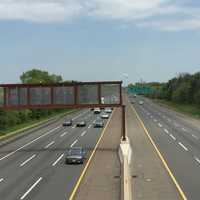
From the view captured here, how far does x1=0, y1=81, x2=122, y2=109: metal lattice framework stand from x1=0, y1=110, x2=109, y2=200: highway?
468 cm

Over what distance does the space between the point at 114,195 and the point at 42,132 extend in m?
52.6

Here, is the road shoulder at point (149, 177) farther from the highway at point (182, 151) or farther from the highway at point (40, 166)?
the highway at point (40, 166)

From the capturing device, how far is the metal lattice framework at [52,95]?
61662 millimetres

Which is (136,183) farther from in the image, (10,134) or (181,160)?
(10,134)

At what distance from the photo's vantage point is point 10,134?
78.1 meters

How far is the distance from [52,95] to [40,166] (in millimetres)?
14280

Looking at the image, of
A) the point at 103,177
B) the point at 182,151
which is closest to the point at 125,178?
the point at 103,177

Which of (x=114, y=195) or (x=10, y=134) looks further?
(x=10, y=134)

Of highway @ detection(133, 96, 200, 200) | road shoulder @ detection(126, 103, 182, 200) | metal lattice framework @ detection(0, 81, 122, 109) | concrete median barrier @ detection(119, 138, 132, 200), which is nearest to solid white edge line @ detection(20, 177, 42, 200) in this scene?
concrete median barrier @ detection(119, 138, 132, 200)

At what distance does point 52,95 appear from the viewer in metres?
62.1

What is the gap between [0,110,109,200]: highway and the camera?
36500 mm

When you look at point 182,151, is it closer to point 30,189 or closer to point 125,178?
point 125,178

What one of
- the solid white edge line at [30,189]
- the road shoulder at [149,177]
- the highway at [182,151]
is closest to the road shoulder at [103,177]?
the road shoulder at [149,177]

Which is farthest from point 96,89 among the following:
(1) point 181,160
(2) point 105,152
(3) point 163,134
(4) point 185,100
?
(4) point 185,100
